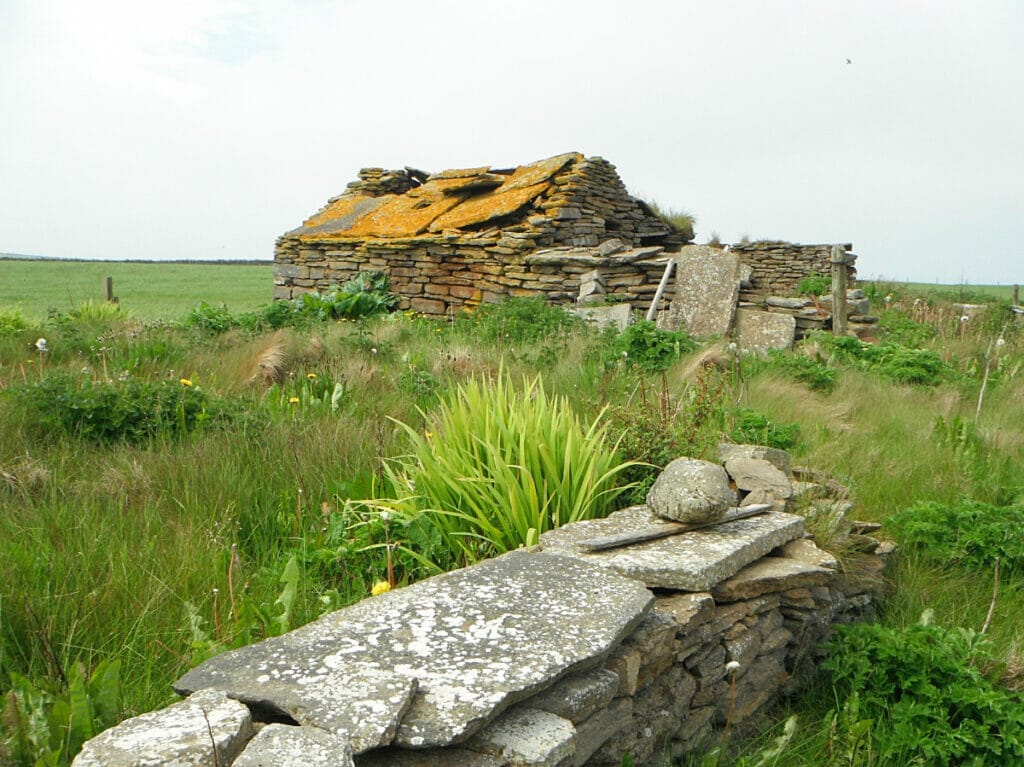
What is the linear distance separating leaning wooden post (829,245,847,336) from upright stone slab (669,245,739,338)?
1.38 meters

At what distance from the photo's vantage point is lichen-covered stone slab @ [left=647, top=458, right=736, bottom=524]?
385cm

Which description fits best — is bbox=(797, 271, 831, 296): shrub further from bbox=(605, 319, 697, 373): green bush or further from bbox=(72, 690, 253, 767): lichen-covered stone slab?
bbox=(72, 690, 253, 767): lichen-covered stone slab

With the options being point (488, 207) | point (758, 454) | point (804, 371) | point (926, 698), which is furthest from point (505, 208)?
point (926, 698)

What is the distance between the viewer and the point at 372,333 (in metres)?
10.4

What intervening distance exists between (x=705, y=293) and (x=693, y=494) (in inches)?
387

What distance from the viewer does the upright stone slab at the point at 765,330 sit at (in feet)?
40.6

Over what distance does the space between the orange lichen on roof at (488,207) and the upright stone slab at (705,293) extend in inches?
129

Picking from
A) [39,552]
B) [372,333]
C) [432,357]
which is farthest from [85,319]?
[39,552]

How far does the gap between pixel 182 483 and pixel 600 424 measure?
100 inches

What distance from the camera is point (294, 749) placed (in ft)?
6.63

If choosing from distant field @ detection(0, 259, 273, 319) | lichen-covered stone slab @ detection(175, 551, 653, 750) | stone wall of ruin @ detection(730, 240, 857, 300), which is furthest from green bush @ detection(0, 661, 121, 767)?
distant field @ detection(0, 259, 273, 319)

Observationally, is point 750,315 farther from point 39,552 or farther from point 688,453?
point 39,552

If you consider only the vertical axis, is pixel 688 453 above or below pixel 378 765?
above

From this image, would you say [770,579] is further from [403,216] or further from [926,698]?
[403,216]
